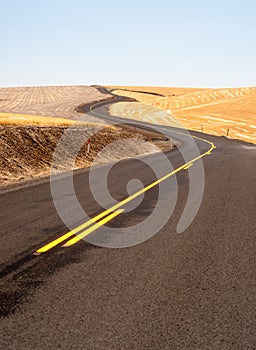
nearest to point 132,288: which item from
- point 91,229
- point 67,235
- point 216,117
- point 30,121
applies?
point 67,235

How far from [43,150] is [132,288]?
55.4ft

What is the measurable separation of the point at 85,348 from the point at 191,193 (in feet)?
25.8

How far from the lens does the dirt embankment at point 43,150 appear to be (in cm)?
1608

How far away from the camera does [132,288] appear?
4.27 m

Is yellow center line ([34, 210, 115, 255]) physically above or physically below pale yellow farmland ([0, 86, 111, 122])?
above

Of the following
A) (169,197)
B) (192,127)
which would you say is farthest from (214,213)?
(192,127)

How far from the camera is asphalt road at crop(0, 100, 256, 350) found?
10.7 ft

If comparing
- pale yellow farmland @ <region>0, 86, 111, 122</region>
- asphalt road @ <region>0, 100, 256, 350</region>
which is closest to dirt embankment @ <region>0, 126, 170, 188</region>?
asphalt road @ <region>0, 100, 256, 350</region>

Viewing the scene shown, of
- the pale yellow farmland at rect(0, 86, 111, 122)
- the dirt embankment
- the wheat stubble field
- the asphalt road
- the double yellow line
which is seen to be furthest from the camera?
the pale yellow farmland at rect(0, 86, 111, 122)

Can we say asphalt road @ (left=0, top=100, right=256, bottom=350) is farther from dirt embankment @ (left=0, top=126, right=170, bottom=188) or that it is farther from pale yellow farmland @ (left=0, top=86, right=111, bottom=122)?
pale yellow farmland @ (left=0, top=86, right=111, bottom=122)

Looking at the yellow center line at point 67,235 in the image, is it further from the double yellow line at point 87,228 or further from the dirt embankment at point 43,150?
the dirt embankment at point 43,150

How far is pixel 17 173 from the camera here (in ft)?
50.9

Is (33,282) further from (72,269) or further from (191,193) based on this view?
(191,193)

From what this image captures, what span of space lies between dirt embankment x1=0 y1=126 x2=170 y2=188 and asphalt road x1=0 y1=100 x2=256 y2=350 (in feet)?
24.2
